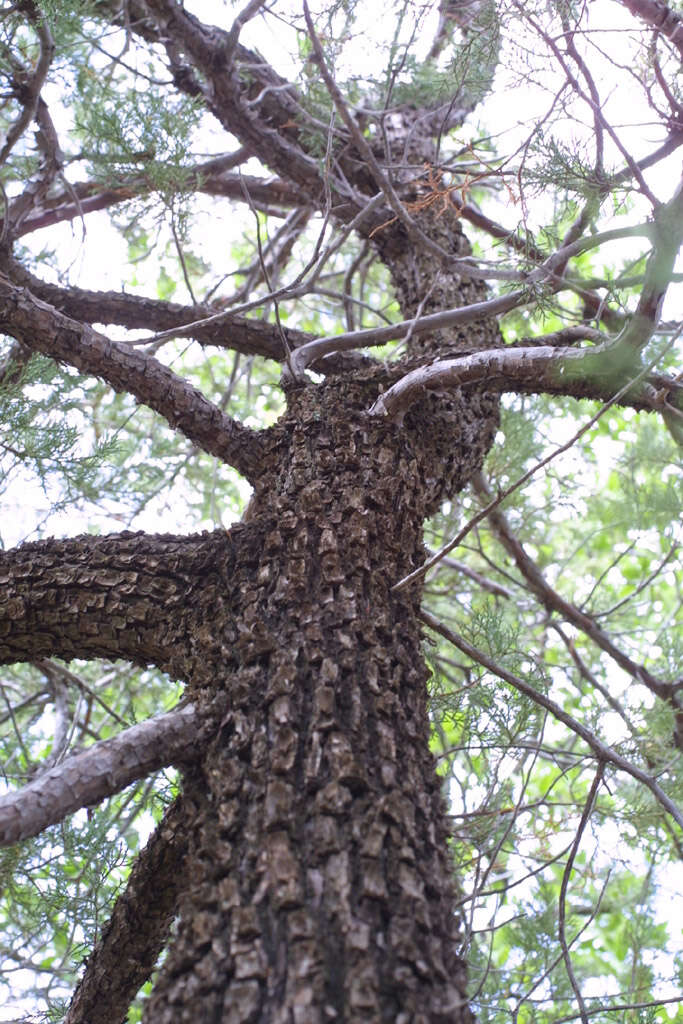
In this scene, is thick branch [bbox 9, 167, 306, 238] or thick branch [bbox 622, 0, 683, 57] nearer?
thick branch [bbox 622, 0, 683, 57]

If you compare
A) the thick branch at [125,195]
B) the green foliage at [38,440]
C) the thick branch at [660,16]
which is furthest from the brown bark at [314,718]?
the thick branch at [125,195]

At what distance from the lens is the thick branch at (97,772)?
0.92 m

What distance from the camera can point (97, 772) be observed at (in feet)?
3.28

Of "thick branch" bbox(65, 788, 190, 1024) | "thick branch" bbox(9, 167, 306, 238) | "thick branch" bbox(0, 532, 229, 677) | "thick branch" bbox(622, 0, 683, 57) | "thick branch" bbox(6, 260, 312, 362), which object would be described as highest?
"thick branch" bbox(9, 167, 306, 238)

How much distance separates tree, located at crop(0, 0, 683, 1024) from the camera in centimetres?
90

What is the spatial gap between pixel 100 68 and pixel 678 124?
5.90 feet

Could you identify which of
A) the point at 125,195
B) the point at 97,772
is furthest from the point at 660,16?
the point at 125,195

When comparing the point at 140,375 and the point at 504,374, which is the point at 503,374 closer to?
the point at 504,374

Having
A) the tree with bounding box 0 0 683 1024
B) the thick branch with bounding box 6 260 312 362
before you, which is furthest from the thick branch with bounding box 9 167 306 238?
the thick branch with bounding box 6 260 312 362

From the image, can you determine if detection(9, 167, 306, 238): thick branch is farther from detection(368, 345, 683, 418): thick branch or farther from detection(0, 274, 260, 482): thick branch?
detection(368, 345, 683, 418): thick branch

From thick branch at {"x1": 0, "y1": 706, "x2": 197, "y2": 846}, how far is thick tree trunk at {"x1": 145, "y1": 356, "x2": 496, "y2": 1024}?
0.05 m

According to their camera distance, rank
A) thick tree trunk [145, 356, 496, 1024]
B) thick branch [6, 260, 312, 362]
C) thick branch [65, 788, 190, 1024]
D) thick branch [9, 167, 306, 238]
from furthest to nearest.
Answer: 1. thick branch [9, 167, 306, 238]
2. thick branch [6, 260, 312, 362]
3. thick branch [65, 788, 190, 1024]
4. thick tree trunk [145, 356, 496, 1024]

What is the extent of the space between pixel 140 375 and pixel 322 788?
0.88 meters

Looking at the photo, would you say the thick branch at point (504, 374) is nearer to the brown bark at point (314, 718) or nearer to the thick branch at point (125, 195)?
the brown bark at point (314, 718)
